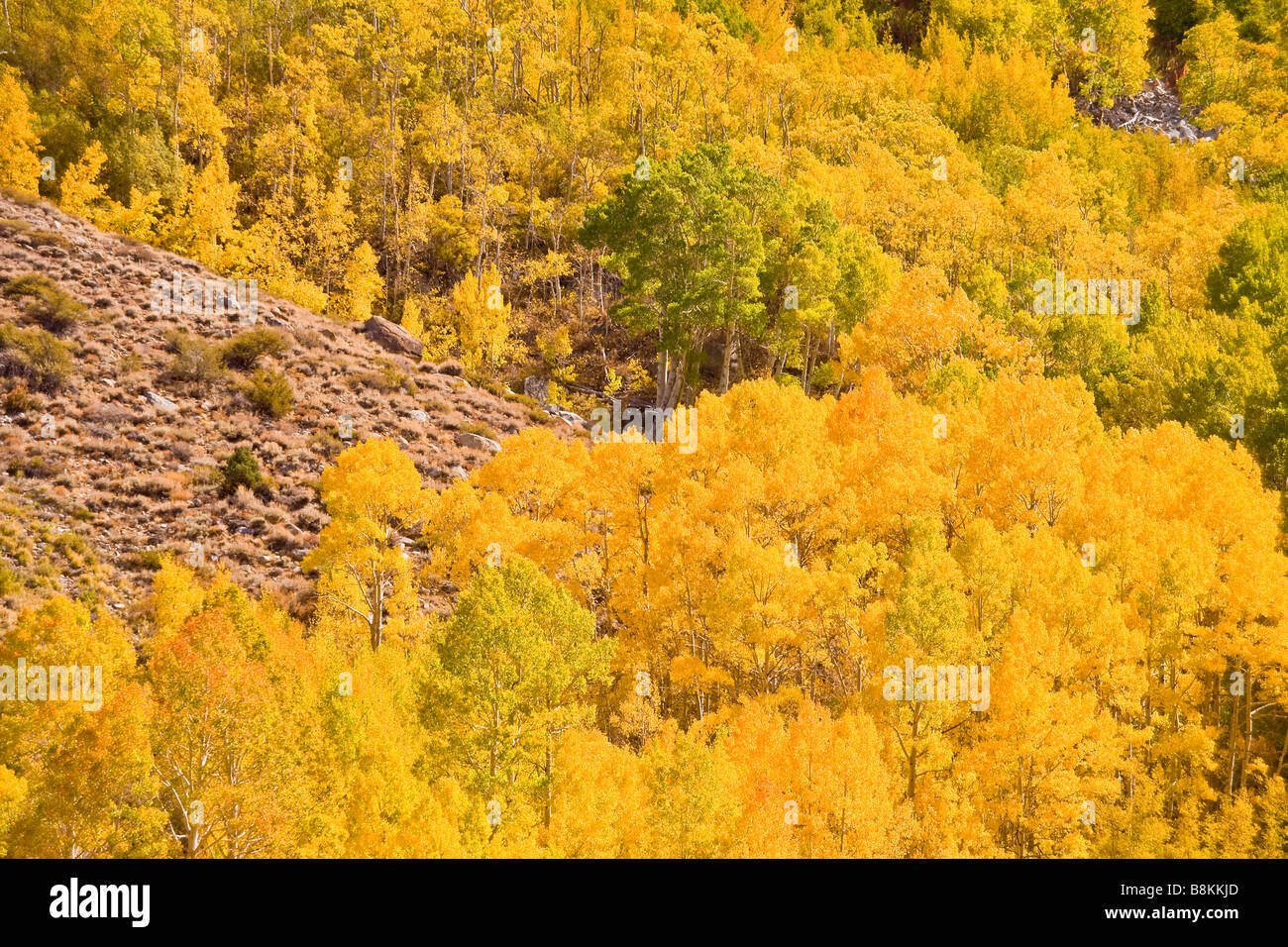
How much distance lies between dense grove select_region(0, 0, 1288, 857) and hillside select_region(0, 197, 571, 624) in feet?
11.1

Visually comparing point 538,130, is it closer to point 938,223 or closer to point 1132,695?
point 938,223

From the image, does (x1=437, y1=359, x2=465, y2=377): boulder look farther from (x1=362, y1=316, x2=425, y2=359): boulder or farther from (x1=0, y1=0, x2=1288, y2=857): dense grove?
(x1=0, y1=0, x2=1288, y2=857): dense grove

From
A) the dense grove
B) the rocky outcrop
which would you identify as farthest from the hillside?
the rocky outcrop

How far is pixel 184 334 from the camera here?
5881 cm

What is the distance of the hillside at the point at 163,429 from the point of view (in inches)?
1763

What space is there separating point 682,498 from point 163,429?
87.7 ft

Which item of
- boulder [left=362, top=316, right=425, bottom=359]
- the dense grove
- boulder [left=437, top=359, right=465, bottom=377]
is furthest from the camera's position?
boulder [left=362, top=316, right=425, bottom=359]

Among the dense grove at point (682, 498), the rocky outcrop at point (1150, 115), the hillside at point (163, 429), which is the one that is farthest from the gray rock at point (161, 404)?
the rocky outcrop at point (1150, 115)

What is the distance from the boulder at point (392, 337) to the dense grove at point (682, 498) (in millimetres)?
4102

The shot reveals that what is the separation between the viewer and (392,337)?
68.1 metres

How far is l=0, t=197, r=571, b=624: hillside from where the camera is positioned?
44.8 metres

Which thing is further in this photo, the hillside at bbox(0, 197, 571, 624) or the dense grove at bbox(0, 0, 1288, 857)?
the hillside at bbox(0, 197, 571, 624)

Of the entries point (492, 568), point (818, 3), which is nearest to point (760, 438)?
point (492, 568)

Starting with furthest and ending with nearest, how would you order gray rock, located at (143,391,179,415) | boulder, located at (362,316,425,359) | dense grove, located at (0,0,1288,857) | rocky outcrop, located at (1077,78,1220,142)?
1. rocky outcrop, located at (1077,78,1220,142)
2. boulder, located at (362,316,425,359)
3. gray rock, located at (143,391,179,415)
4. dense grove, located at (0,0,1288,857)
